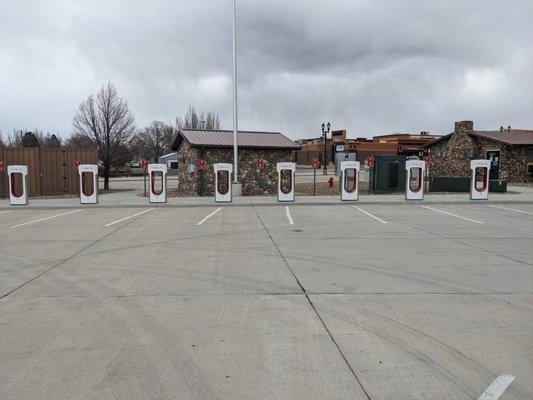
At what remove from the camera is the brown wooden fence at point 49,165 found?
2394 centimetres

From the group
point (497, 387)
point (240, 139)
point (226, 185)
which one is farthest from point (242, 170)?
point (497, 387)

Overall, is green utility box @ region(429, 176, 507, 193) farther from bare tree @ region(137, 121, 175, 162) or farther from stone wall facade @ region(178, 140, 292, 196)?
bare tree @ region(137, 121, 175, 162)

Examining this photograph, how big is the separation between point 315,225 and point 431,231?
3018 millimetres

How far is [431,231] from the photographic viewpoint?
38.8ft

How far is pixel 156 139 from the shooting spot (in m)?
72.1

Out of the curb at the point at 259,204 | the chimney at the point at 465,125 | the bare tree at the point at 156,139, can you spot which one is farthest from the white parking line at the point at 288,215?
the bare tree at the point at 156,139

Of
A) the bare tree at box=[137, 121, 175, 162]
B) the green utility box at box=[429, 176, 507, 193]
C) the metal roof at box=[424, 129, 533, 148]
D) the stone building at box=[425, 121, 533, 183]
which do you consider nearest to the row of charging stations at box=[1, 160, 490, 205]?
the green utility box at box=[429, 176, 507, 193]

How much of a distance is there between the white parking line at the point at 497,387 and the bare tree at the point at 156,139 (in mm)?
68338

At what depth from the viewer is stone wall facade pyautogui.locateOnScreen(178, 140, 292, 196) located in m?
24.3

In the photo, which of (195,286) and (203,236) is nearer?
(195,286)

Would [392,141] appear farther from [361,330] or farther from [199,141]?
[361,330]

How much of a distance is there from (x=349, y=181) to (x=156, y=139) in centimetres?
5605

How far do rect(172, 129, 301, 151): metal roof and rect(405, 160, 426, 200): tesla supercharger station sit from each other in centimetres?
696

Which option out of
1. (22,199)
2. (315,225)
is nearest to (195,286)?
(315,225)
